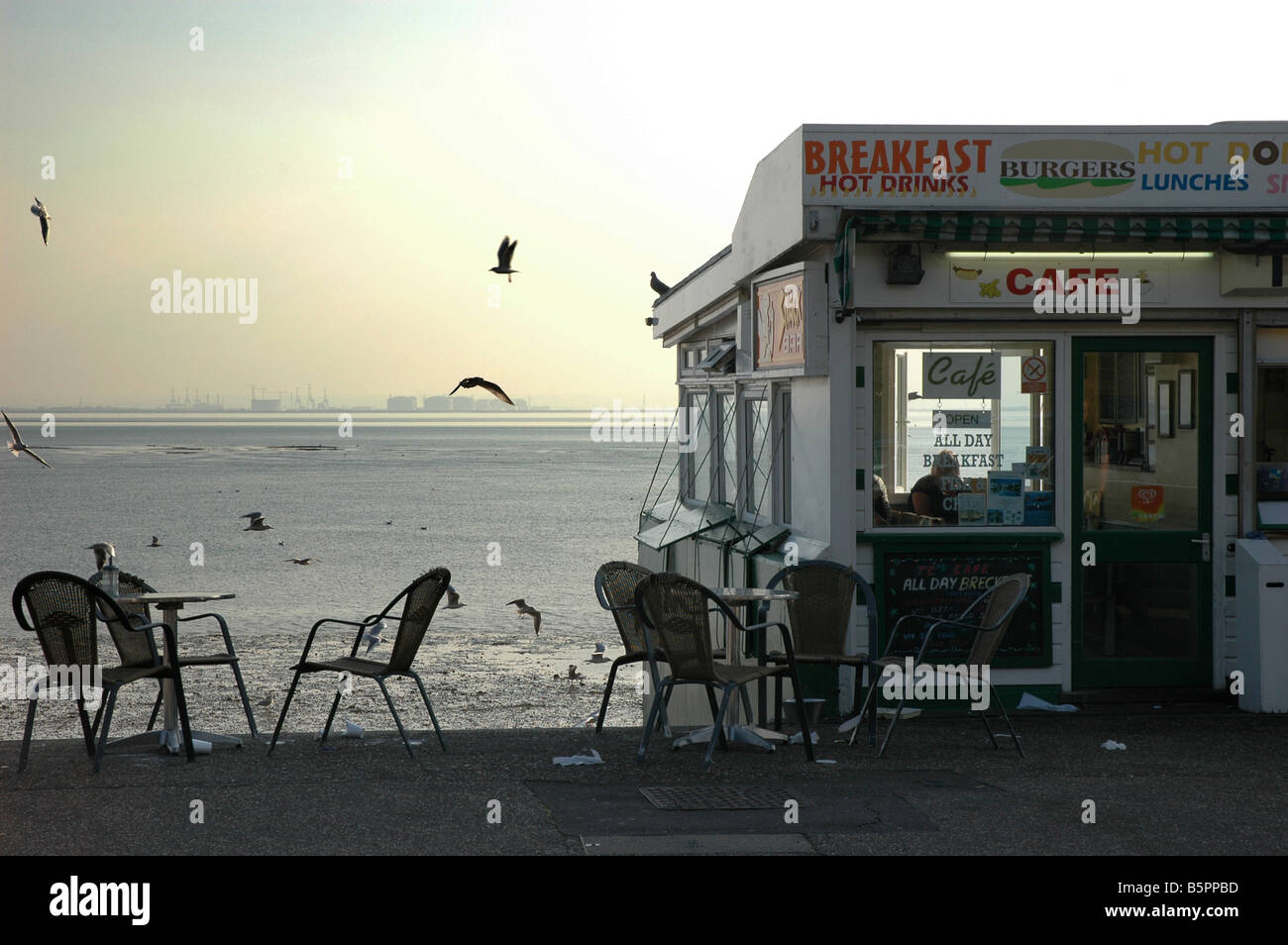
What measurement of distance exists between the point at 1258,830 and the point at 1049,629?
3.19 metres

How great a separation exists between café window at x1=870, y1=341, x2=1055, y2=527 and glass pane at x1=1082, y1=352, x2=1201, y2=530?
0.30 meters

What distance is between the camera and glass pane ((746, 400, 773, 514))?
37.2 ft

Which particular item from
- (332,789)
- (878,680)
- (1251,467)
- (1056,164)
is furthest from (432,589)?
(1251,467)

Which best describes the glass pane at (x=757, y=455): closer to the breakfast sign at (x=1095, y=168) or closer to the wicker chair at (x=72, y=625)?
the breakfast sign at (x=1095, y=168)

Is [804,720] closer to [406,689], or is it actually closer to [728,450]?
[728,450]

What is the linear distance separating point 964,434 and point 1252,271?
200cm

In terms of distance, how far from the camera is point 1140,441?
9.27 meters

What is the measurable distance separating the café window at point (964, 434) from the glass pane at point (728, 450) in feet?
12.8

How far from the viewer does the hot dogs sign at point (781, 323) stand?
8984 millimetres

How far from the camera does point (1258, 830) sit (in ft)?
19.5

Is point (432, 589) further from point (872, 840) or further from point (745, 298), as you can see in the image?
point (745, 298)

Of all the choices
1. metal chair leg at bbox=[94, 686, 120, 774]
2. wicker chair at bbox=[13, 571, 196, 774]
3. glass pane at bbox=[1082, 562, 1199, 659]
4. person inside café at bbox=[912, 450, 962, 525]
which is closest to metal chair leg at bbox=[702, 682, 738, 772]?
person inside café at bbox=[912, 450, 962, 525]

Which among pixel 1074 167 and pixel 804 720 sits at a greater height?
pixel 1074 167

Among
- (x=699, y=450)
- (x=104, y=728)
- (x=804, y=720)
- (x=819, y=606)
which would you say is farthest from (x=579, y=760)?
(x=699, y=450)
